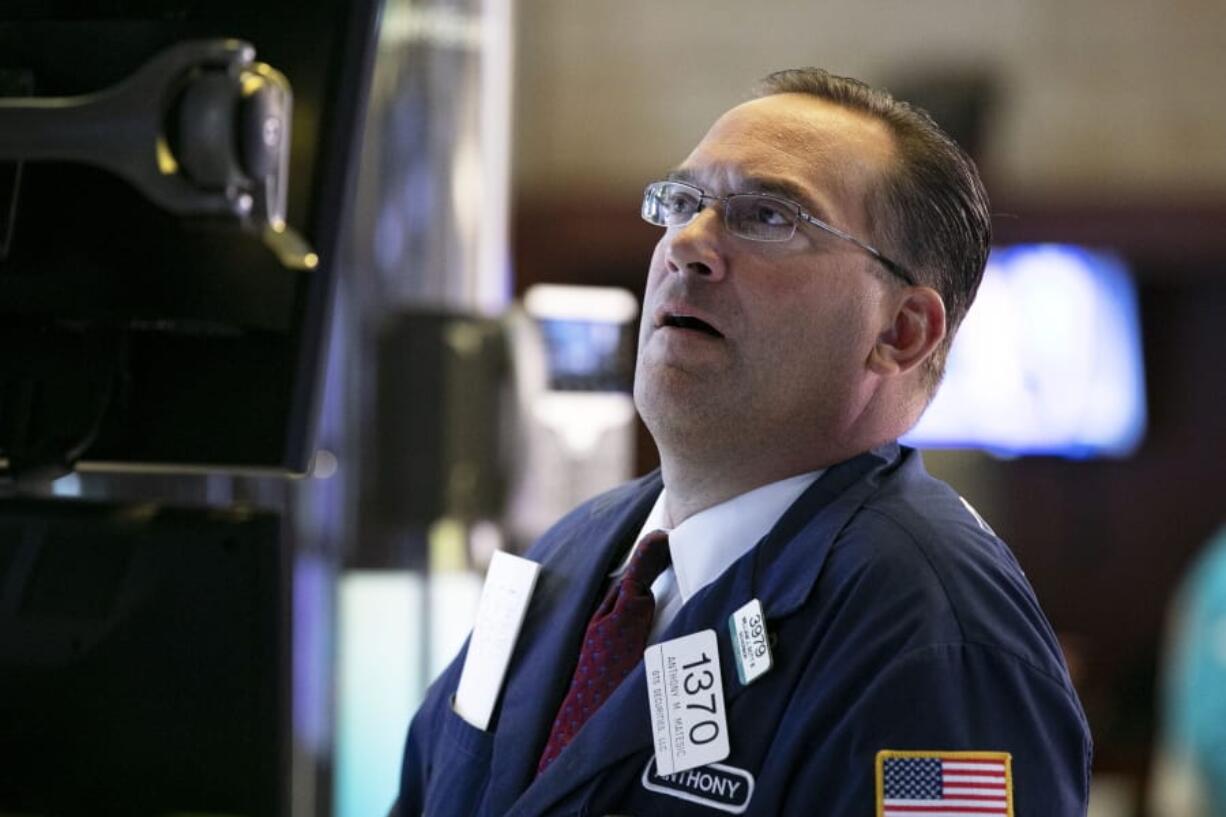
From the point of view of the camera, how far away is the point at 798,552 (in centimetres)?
160

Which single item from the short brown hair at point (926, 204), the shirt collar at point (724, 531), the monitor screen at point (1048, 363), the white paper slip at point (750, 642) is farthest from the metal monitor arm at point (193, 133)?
the monitor screen at point (1048, 363)

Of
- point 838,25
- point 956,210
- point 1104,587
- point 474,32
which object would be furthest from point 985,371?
point 956,210

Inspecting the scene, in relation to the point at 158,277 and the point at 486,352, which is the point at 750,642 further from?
the point at 486,352

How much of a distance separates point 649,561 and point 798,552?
0.22 m

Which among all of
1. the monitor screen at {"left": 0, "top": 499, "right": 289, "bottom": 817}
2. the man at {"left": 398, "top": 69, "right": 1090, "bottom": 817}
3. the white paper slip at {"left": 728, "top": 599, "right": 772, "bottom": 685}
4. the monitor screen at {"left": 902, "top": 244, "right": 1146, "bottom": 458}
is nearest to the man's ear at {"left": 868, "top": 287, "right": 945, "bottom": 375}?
the man at {"left": 398, "top": 69, "right": 1090, "bottom": 817}

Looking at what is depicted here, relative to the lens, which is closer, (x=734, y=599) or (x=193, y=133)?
(x=193, y=133)

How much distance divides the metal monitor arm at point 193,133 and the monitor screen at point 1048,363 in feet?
20.7

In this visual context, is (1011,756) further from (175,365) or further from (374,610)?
(374,610)

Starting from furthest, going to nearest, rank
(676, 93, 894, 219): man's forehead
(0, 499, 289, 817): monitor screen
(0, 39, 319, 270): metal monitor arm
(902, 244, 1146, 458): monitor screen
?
(902, 244, 1146, 458): monitor screen < (676, 93, 894, 219): man's forehead < (0, 499, 289, 817): monitor screen < (0, 39, 319, 270): metal monitor arm

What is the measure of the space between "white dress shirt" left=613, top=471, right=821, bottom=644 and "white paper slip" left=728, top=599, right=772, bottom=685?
12cm

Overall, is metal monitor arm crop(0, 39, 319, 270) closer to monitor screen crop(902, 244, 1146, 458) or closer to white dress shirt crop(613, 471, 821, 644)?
white dress shirt crop(613, 471, 821, 644)

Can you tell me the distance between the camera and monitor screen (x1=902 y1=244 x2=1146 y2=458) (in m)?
7.06

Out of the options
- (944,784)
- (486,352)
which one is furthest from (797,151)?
(486,352)

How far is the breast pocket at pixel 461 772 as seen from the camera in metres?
1.74
